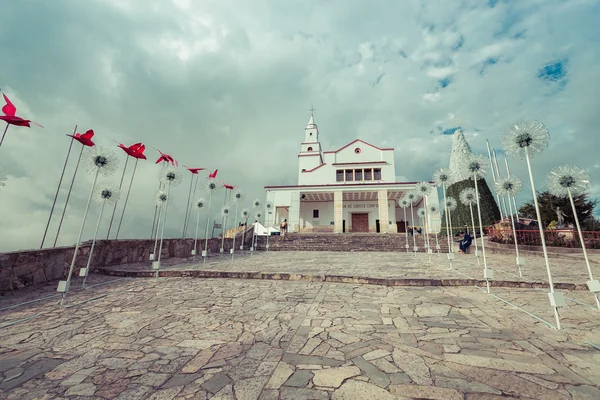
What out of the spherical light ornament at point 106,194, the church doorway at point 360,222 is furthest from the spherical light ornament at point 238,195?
the church doorway at point 360,222

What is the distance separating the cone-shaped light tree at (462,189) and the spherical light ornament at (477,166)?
40.5ft

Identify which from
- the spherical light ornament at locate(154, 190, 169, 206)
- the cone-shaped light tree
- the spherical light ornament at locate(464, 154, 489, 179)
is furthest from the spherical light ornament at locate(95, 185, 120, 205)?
the cone-shaped light tree

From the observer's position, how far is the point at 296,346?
8.47 feet

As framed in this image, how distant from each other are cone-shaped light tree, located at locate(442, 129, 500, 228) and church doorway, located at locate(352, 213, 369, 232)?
30.0 ft

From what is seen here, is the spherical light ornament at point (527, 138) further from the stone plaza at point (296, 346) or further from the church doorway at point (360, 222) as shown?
the church doorway at point (360, 222)

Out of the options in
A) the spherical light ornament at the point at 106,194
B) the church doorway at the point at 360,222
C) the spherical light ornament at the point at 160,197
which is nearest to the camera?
the spherical light ornament at the point at 106,194

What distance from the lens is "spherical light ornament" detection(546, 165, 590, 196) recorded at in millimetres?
4117

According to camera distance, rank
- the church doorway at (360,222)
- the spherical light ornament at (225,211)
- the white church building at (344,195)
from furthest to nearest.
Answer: the church doorway at (360,222) → the white church building at (344,195) → the spherical light ornament at (225,211)

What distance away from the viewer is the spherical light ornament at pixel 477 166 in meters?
5.95

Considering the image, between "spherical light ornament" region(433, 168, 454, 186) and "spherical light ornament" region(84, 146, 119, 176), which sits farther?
"spherical light ornament" region(433, 168, 454, 186)

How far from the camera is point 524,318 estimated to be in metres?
3.49

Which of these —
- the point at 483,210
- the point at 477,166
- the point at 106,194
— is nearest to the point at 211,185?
the point at 106,194

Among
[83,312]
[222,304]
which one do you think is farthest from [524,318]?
[83,312]

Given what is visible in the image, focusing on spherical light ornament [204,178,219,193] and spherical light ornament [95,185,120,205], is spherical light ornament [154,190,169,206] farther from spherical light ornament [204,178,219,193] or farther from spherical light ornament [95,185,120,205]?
spherical light ornament [95,185,120,205]
